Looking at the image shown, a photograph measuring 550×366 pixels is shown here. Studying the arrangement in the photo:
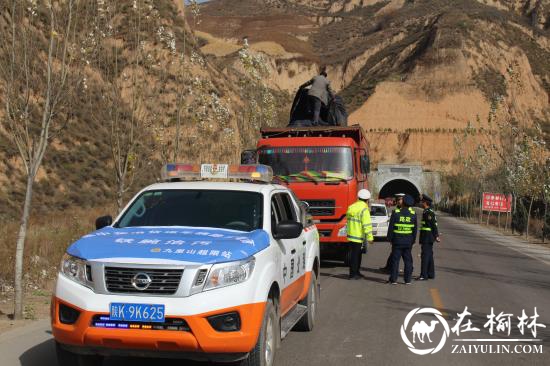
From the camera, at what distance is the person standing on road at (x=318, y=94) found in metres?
19.0

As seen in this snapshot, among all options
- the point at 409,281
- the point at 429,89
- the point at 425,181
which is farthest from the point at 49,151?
the point at 429,89

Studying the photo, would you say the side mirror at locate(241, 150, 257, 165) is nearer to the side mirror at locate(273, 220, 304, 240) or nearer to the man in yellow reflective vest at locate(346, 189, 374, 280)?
the man in yellow reflective vest at locate(346, 189, 374, 280)

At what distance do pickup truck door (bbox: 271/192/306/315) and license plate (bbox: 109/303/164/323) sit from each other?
5.72ft

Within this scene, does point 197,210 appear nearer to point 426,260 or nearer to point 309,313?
point 309,313

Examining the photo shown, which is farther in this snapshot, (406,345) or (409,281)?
(409,281)

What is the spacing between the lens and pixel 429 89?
123812 mm

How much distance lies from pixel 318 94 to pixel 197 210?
12.4 meters

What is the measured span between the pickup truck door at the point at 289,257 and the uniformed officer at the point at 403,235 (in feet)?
18.3

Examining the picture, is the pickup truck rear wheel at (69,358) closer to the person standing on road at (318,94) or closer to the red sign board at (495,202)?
the person standing on road at (318,94)

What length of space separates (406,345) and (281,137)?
10.1 m

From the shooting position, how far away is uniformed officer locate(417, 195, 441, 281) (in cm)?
1459

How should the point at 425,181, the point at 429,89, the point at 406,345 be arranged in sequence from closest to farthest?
1. the point at 406,345
2. the point at 425,181
3. the point at 429,89

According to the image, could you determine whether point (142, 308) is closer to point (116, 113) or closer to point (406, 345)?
point (406, 345)

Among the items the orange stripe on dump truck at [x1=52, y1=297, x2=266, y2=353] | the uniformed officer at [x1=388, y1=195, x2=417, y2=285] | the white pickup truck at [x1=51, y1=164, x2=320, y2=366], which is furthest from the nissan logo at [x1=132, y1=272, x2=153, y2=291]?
the uniformed officer at [x1=388, y1=195, x2=417, y2=285]
